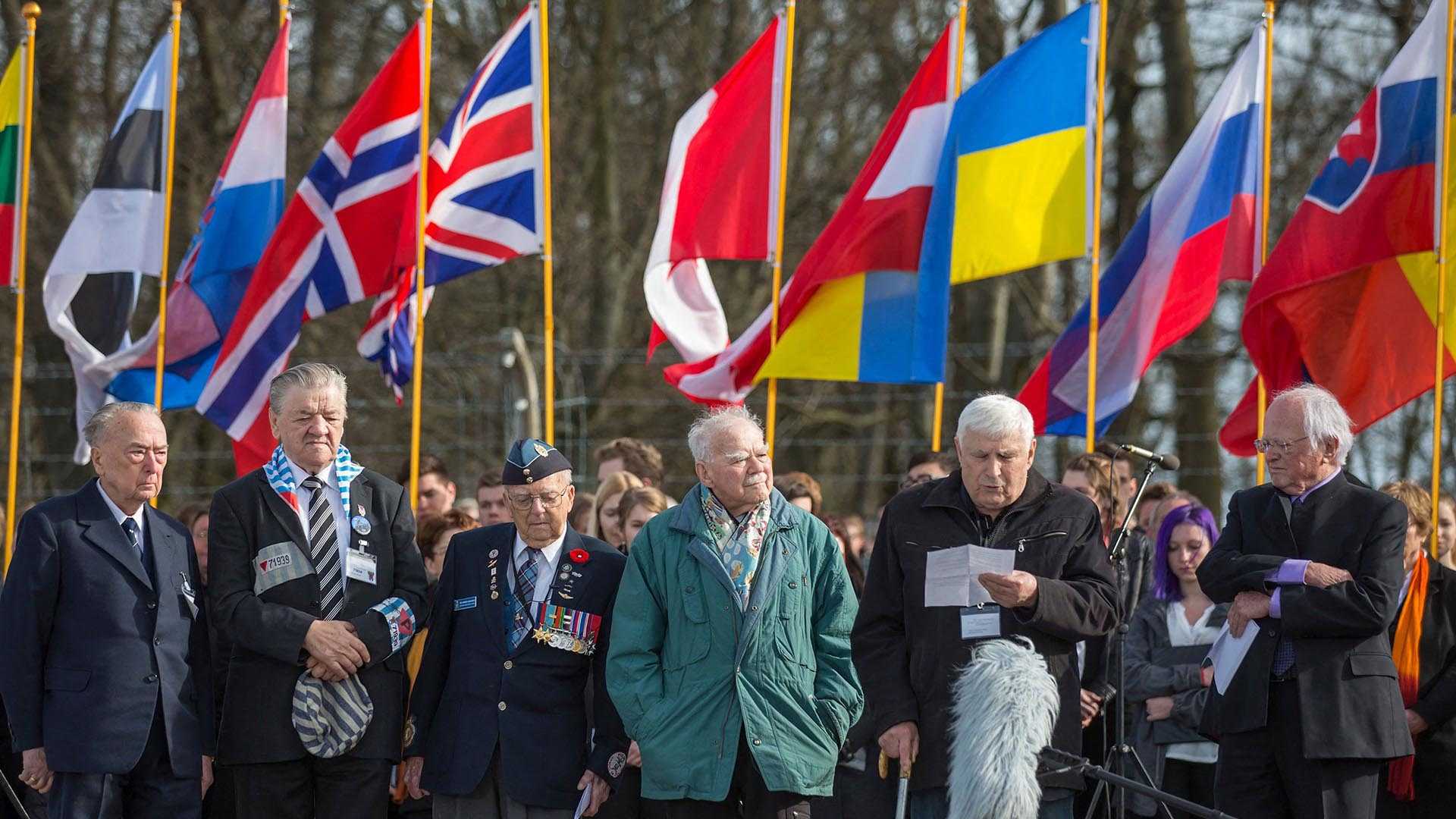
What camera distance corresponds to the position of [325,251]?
9.10m

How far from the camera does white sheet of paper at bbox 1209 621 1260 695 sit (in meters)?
5.73

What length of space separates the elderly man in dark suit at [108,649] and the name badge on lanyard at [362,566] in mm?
651

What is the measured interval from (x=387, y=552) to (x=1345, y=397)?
4.31 meters

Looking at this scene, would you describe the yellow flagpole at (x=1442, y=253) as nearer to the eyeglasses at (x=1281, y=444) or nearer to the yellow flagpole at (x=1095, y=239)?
the yellow flagpole at (x=1095, y=239)

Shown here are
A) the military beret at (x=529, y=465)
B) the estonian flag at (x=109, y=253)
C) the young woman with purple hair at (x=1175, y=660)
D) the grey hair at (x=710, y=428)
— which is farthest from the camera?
the estonian flag at (x=109, y=253)

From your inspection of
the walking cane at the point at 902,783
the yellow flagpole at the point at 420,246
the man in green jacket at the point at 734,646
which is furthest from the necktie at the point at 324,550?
the yellow flagpole at the point at 420,246

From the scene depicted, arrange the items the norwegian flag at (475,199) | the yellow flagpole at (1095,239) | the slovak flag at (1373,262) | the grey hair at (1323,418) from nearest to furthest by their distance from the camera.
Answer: the grey hair at (1323,418) → the slovak flag at (1373,262) → the yellow flagpole at (1095,239) → the norwegian flag at (475,199)

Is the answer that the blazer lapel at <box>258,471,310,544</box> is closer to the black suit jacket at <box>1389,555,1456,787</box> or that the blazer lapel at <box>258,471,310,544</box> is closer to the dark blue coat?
the dark blue coat

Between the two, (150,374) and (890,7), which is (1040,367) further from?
(890,7)

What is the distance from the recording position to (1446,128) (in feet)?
25.9

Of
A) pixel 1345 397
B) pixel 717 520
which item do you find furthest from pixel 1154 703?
pixel 717 520

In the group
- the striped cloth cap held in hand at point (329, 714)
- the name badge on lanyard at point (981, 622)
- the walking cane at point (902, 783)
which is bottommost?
the walking cane at point (902, 783)

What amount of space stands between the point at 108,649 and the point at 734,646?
2015mm

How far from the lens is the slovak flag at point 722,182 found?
29.7ft
